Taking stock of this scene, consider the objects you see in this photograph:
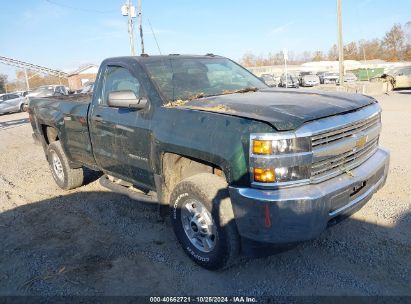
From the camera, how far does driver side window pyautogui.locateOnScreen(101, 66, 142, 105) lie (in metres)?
4.11

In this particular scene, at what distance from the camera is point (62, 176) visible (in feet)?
19.9

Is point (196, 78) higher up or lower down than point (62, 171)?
higher up

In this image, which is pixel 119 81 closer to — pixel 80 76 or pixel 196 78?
pixel 196 78

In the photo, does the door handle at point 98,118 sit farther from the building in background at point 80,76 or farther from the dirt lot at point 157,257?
the building in background at point 80,76

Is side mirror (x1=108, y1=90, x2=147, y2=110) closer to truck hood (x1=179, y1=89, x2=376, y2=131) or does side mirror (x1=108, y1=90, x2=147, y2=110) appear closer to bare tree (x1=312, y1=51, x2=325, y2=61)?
truck hood (x1=179, y1=89, x2=376, y2=131)

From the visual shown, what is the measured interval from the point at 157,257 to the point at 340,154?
6.71 feet

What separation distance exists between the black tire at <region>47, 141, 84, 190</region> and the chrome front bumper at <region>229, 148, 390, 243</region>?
374 cm

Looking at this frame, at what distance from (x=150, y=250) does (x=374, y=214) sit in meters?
2.61

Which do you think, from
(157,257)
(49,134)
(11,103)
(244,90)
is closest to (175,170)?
(157,257)

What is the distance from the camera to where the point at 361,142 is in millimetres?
3258

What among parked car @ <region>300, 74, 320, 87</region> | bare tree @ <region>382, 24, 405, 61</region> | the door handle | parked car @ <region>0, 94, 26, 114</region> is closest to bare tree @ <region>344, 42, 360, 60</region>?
bare tree @ <region>382, 24, 405, 61</region>

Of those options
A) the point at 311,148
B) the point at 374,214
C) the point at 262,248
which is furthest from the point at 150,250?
the point at 374,214

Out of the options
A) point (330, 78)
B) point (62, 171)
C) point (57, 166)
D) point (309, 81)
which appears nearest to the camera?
point (62, 171)

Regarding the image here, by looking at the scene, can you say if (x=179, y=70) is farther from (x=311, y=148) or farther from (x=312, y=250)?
(x=312, y=250)
